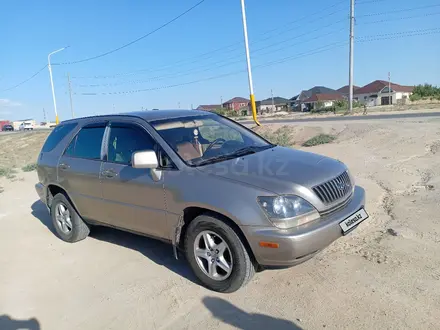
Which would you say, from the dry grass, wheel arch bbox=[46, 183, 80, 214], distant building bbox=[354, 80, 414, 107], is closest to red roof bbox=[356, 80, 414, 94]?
distant building bbox=[354, 80, 414, 107]

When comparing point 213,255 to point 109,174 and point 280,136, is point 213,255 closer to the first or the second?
point 109,174

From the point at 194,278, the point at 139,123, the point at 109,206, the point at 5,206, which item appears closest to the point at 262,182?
the point at 194,278

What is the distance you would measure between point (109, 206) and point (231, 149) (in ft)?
5.32

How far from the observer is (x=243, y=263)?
3.16m

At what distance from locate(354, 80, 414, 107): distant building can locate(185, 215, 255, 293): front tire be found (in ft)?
242

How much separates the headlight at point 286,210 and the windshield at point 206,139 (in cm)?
90

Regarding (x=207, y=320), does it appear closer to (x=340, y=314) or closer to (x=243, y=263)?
(x=243, y=263)

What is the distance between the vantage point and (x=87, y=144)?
4.73 metres

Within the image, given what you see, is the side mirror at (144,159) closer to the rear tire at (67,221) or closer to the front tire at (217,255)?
the front tire at (217,255)

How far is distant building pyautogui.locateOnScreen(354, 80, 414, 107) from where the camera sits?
73037 millimetres

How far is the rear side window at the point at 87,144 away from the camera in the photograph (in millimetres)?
Result: 4539

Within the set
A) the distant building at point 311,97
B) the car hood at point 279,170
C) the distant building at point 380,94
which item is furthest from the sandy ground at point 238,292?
the distant building at point 380,94

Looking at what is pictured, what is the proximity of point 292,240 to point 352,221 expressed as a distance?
0.83 meters

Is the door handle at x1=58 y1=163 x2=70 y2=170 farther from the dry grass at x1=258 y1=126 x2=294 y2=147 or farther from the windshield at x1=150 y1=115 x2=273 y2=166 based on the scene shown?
the dry grass at x1=258 y1=126 x2=294 y2=147
